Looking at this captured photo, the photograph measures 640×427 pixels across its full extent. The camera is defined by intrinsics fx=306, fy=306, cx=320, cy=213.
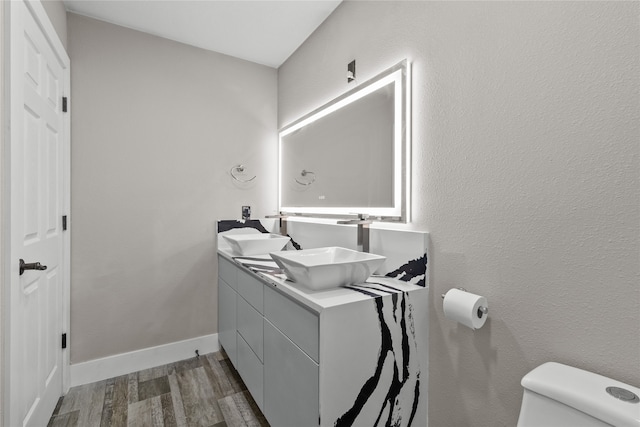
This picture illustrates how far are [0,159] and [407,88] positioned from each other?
1.67 m

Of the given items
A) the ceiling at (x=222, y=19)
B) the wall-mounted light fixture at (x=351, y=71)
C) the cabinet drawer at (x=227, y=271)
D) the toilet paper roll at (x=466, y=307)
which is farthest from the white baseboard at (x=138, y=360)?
the ceiling at (x=222, y=19)

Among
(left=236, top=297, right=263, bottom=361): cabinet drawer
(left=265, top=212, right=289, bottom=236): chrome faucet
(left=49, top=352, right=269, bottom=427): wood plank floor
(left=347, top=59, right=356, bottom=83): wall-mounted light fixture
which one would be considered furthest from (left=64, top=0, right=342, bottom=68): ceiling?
(left=49, top=352, right=269, bottom=427): wood plank floor

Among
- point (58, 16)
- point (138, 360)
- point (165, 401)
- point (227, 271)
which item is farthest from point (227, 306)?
point (58, 16)

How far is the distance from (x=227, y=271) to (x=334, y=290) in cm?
120

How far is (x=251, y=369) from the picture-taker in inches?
69.6

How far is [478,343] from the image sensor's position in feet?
3.87

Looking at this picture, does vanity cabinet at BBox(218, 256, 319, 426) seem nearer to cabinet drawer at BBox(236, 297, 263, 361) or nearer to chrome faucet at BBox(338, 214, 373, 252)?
cabinet drawer at BBox(236, 297, 263, 361)

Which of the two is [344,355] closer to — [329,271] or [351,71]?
[329,271]

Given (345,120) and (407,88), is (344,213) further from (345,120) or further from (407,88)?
(407,88)

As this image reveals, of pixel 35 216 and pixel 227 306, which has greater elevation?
pixel 35 216

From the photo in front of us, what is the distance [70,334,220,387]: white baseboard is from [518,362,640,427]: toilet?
2282mm

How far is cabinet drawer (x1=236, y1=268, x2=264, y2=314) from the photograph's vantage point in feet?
5.38

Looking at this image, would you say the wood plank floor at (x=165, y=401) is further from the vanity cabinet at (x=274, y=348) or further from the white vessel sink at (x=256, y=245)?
the white vessel sink at (x=256, y=245)

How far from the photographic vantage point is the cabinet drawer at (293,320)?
1154 mm
